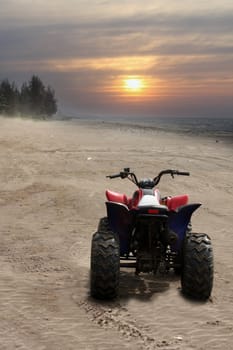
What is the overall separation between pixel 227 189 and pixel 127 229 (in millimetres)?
11814

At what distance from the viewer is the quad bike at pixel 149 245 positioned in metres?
6.93

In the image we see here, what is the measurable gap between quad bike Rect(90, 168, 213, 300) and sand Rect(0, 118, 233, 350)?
353 millimetres

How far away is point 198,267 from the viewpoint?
7051 mm

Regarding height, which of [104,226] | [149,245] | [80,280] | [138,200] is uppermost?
[138,200]

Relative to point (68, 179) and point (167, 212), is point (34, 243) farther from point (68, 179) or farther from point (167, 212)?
point (68, 179)

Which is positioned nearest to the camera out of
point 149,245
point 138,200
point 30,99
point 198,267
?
point 198,267

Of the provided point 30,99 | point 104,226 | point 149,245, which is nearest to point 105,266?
point 149,245

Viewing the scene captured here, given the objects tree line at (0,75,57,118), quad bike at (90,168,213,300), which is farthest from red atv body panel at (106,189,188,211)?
tree line at (0,75,57,118)

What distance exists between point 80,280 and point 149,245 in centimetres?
157

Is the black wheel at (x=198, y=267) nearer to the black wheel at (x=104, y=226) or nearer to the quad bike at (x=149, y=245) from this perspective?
the quad bike at (x=149, y=245)

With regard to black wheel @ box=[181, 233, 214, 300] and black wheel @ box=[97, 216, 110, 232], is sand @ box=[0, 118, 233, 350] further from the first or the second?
black wheel @ box=[97, 216, 110, 232]

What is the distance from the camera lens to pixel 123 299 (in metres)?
7.27

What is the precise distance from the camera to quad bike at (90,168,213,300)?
22.7 feet

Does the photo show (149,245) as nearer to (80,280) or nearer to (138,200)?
(138,200)
